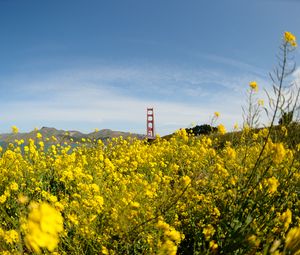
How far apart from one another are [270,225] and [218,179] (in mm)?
1791

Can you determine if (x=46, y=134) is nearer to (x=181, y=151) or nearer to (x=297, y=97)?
(x=181, y=151)

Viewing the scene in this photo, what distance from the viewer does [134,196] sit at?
3.74 m

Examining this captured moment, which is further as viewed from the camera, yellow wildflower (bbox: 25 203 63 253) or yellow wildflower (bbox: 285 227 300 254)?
yellow wildflower (bbox: 285 227 300 254)

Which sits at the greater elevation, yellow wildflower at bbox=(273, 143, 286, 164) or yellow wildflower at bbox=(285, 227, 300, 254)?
yellow wildflower at bbox=(273, 143, 286, 164)

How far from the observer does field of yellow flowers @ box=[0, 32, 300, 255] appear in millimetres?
1902

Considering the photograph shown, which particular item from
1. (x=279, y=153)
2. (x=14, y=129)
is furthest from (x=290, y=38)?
(x=14, y=129)

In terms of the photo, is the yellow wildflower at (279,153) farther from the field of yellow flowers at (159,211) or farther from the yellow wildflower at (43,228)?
the yellow wildflower at (43,228)

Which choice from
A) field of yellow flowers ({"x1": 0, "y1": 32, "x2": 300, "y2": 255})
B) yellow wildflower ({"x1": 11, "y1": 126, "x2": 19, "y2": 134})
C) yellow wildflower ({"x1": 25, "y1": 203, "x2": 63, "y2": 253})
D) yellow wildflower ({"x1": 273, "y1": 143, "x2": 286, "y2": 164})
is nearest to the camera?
yellow wildflower ({"x1": 25, "y1": 203, "x2": 63, "y2": 253})

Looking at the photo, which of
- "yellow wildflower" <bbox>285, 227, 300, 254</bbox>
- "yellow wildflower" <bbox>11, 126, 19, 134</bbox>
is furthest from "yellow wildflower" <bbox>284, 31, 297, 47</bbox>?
"yellow wildflower" <bbox>11, 126, 19, 134</bbox>

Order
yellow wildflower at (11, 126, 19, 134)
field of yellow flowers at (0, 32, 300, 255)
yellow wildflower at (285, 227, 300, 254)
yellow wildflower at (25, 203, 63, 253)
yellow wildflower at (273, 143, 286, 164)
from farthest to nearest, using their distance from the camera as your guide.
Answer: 1. yellow wildflower at (11, 126, 19, 134)
2. yellow wildflower at (273, 143, 286, 164)
3. field of yellow flowers at (0, 32, 300, 255)
4. yellow wildflower at (285, 227, 300, 254)
5. yellow wildflower at (25, 203, 63, 253)

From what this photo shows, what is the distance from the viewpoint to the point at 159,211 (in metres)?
3.24

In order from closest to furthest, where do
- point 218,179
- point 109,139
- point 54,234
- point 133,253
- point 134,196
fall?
1. point 54,234
2. point 133,253
3. point 134,196
4. point 218,179
5. point 109,139

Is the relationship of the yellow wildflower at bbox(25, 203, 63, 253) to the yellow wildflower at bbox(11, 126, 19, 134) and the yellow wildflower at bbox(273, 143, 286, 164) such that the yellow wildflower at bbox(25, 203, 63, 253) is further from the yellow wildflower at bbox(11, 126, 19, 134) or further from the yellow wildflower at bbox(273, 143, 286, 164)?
the yellow wildflower at bbox(11, 126, 19, 134)

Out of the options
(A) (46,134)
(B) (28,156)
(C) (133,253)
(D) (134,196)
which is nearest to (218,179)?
(D) (134,196)
